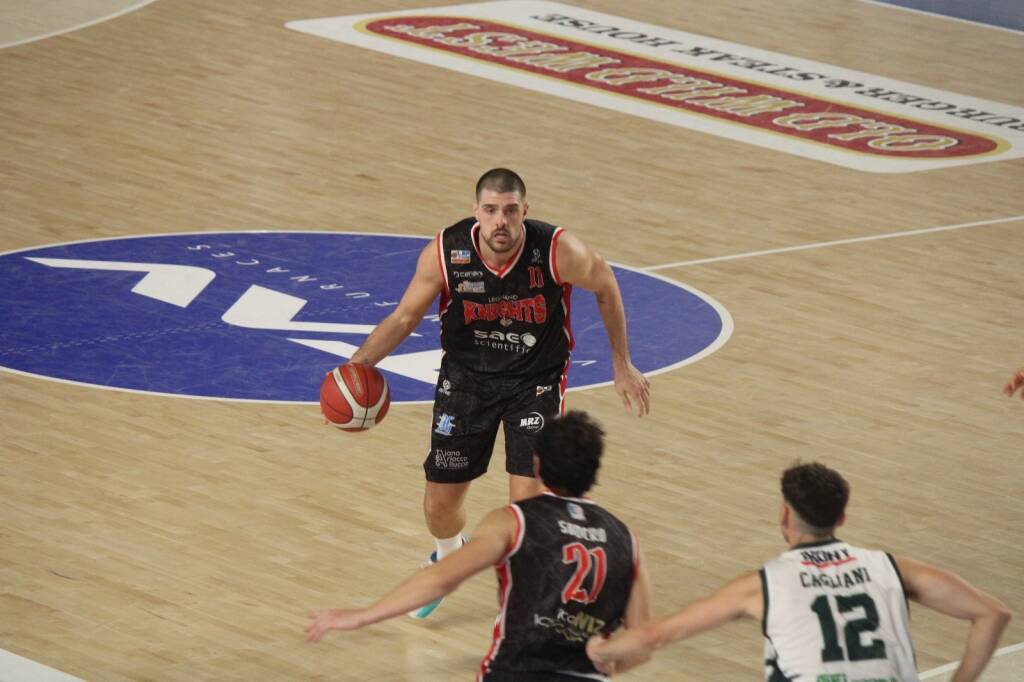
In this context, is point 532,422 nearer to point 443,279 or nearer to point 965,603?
point 443,279

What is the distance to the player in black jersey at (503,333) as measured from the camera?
8062 mm

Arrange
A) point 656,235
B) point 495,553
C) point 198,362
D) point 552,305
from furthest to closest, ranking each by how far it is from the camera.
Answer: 1. point 656,235
2. point 198,362
3. point 552,305
4. point 495,553

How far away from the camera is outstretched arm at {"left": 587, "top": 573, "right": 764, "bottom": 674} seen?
5344 mm

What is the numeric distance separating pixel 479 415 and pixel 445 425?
0.16m

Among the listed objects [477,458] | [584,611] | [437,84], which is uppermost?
[584,611]

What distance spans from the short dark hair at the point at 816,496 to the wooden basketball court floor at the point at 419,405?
2.70m

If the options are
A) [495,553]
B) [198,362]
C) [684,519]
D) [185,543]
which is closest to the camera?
[495,553]

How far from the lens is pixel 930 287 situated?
46.6ft

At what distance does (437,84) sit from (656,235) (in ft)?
17.5

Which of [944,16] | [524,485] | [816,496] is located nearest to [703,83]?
[944,16]

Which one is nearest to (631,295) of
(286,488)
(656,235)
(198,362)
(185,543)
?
(656,235)

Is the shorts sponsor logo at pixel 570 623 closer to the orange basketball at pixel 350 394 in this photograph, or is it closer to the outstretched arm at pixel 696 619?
the outstretched arm at pixel 696 619

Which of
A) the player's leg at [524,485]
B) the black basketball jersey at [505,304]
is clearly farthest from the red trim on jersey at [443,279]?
the player's leg at [524,485]

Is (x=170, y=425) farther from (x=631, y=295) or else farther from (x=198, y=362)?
(x=631, y=295)
